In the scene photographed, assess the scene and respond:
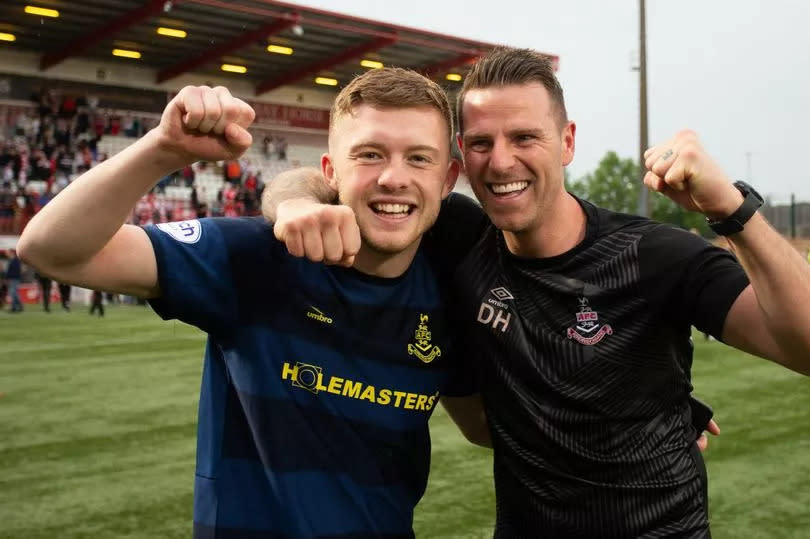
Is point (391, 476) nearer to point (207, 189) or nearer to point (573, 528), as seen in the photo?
point (573, 528)

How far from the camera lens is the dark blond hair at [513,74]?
8.02 ft

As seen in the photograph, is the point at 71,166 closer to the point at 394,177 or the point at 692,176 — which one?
the point at 394,177

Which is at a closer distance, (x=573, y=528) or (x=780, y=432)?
(x=573, y=528)

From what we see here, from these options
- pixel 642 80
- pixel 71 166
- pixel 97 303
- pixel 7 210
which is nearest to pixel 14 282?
pixel 97 303

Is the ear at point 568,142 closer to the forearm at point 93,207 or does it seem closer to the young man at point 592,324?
the young man at point 592,324

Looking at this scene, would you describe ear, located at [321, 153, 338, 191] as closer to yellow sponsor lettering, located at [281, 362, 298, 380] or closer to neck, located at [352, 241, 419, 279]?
neck, located at [352, 241, 419, 279]

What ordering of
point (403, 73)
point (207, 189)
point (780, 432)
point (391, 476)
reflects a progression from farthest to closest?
point (207, 189) → point (780, 432) → point (403, 73) → point (391, 476)

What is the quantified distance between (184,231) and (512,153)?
98cm

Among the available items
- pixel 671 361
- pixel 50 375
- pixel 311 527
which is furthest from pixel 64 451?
pixel 671 361

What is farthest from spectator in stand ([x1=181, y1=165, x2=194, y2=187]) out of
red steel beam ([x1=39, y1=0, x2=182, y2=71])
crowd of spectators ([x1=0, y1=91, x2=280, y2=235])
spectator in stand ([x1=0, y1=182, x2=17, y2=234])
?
spectator in stand ([x1=0, y1=182, x2=17, y2=234])

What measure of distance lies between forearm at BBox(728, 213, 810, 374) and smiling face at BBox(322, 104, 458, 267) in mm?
771

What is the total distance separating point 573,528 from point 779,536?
281 centimetres

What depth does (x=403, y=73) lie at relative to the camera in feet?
7.42

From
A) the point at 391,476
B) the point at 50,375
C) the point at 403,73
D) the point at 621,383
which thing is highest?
the point at 403,73
